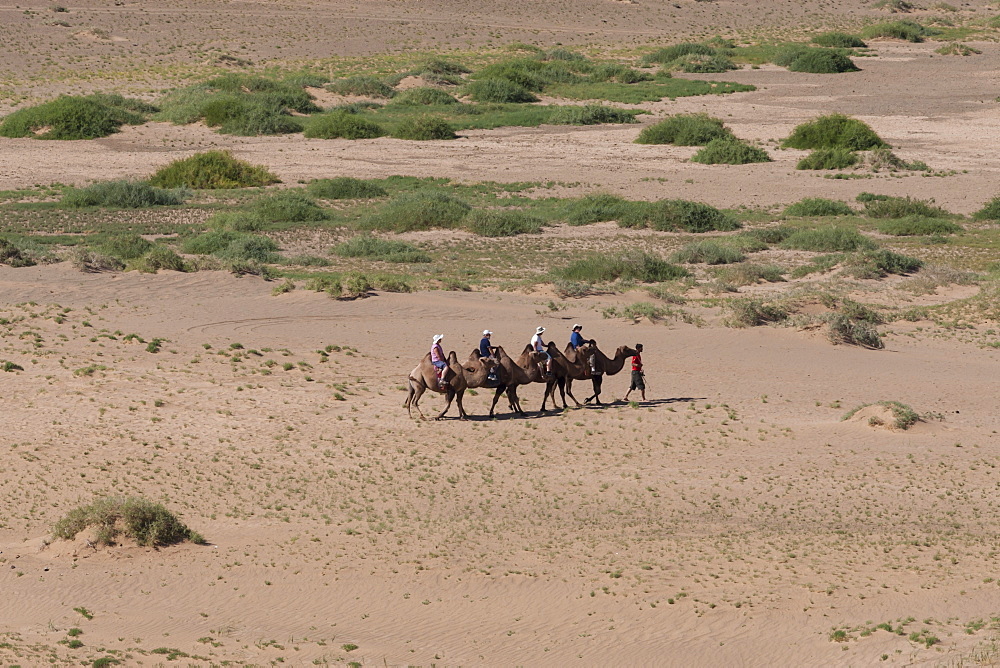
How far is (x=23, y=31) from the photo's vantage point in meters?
84.2

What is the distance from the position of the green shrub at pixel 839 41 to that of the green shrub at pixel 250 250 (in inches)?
2334

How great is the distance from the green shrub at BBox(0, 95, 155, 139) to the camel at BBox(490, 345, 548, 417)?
4073 cm

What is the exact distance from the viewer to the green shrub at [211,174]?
159ft

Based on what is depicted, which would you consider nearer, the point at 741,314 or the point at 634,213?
the point at 741,314

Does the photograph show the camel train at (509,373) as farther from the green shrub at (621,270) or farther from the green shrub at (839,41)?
the green shrub at (839,41)

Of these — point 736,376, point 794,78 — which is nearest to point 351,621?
point 736,376

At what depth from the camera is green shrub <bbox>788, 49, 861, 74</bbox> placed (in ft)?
252

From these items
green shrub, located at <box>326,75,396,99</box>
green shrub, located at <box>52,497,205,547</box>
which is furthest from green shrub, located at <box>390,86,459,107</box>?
green shrub, located at <box>52,497,205,547</box>

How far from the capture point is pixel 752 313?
29.1 m

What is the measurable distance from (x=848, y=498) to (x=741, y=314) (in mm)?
10812

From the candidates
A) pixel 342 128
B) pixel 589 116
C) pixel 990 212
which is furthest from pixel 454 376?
pixel 589 116

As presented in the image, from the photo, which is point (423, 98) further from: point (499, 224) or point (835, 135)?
point (499, 224)

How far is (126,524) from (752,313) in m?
16.3

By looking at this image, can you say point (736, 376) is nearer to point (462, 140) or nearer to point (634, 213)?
point (634, 213)
